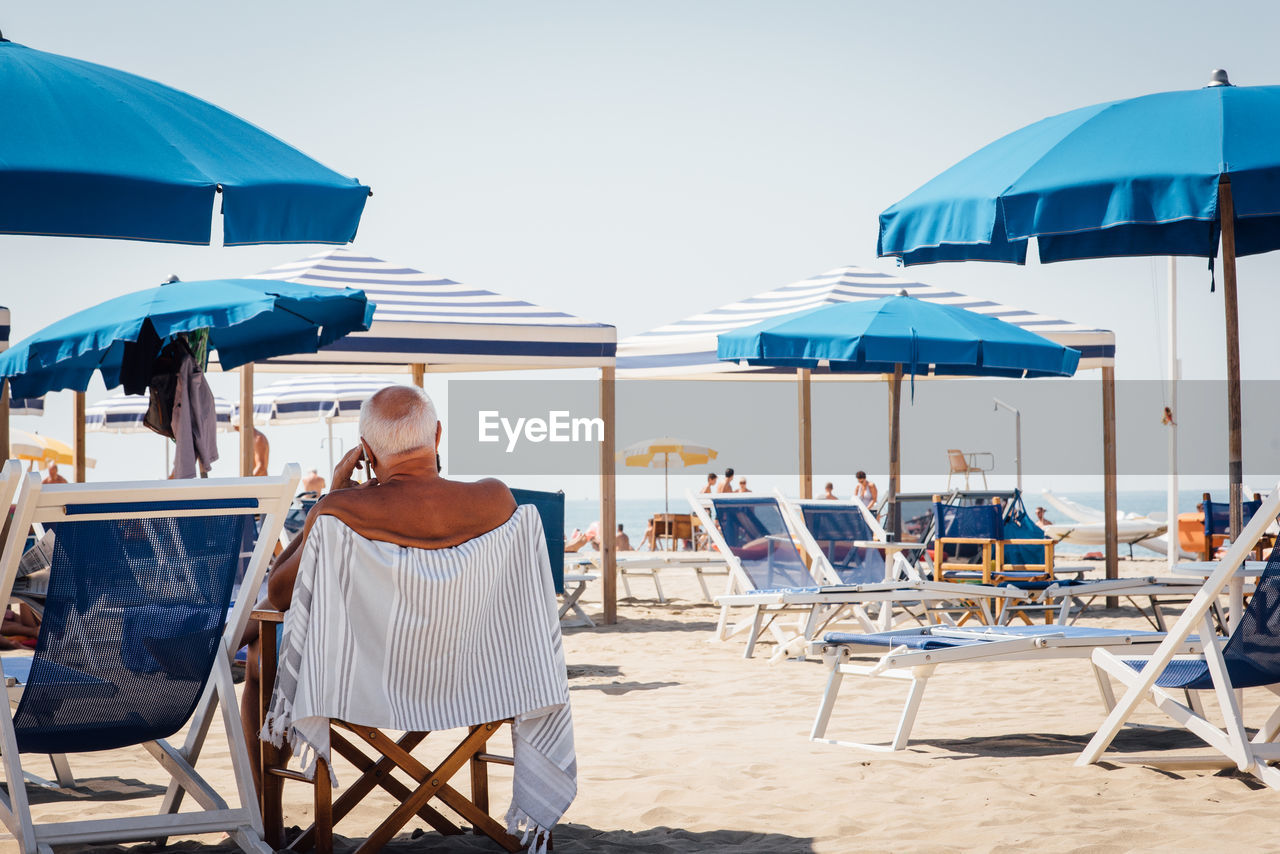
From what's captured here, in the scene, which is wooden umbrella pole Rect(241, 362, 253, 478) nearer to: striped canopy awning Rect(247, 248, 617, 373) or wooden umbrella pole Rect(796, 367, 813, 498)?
striped canopy awning Rect(247, 248, 617, 373)

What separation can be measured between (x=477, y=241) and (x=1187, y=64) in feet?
82.9

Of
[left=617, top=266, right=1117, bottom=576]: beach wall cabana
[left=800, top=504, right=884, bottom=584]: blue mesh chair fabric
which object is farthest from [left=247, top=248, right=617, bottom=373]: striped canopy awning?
[left=800, top=504, right=884, bottom=584]: blue mesh chair fabric

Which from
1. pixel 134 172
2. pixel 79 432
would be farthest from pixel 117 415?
pixel 134 172

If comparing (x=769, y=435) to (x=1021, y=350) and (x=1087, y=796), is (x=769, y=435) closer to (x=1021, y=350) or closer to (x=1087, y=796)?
(x=1021, y=350)

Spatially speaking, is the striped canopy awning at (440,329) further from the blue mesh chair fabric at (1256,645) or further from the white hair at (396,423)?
the blue mesh chair fabric at (1256,645)

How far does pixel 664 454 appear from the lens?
23.2 metres

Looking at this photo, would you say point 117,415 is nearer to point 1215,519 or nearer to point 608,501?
point 608,501

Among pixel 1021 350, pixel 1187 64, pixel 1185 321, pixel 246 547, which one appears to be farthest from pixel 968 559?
pixel 1187 64

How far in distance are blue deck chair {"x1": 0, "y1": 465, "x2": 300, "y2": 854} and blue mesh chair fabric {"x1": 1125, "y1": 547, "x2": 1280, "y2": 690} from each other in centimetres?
236

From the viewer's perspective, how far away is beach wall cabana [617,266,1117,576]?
9.74 m

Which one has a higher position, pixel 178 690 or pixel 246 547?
pixel 246 547

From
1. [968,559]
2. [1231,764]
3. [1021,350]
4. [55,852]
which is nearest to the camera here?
[55,852]

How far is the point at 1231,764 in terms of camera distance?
357 cm

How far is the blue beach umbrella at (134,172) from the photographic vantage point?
9.86 ft
